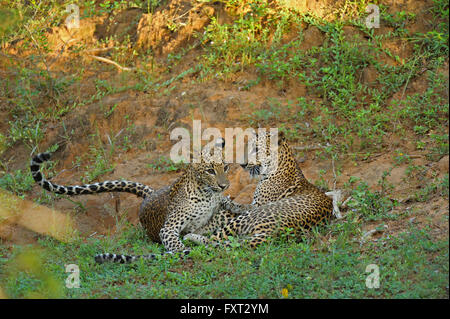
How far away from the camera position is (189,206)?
8703mm

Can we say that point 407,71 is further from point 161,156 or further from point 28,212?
point 28,212

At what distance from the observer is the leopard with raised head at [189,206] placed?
8500mm

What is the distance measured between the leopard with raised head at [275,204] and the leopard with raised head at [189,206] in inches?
11.8

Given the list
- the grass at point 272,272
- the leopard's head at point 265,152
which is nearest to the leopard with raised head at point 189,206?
the leopard's head at point 265,152

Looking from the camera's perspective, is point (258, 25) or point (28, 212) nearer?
point (28, 212)

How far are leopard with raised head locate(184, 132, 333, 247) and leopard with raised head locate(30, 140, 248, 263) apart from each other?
0.30m

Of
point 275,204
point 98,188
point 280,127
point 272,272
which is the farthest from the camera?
point 280,127

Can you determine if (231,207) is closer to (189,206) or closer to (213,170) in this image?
(189,206)

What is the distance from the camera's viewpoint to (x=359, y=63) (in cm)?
1162

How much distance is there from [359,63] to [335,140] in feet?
6.17

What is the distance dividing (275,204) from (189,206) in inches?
48.8

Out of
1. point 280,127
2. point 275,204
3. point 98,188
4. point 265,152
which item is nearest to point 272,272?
point 275,204

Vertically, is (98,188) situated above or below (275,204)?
below
